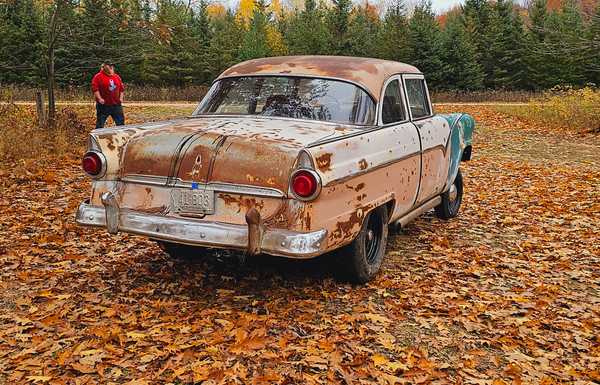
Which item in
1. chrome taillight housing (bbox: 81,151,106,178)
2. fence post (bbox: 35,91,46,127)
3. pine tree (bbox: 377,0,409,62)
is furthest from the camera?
pine tree (bbox: 377,0,409,62)

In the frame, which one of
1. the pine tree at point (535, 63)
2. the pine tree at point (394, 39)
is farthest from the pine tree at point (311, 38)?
the pine tree at point (535, 63)

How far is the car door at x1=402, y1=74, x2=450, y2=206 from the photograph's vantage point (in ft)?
18.9

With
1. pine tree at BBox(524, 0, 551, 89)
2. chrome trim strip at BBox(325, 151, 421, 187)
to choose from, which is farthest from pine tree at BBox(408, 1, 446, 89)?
chrome trim strip at BBox(325, 151, 421, 187)

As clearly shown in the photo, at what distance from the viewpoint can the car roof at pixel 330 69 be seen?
5.17m

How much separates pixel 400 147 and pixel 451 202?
107 inches

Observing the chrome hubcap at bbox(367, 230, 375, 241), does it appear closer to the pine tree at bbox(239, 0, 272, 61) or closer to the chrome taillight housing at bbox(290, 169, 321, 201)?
the chrome taillight housing at bbox(290, 169, 321, 201)

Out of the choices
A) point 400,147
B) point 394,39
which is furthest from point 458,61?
point 400,147

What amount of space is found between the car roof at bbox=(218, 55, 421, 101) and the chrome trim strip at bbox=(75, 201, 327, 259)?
6.00 feet

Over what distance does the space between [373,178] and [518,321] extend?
5.22 feet

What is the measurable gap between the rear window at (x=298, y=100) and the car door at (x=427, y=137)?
936mm

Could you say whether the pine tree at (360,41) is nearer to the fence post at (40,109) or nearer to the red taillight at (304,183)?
the fence post at (40,109)

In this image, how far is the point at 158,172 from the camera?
4.18m

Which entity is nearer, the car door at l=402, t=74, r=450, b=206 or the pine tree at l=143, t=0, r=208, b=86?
the car door at l=402, t=74, r=450, b=206

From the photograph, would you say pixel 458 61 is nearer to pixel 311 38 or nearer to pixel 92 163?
pixel 311 38
